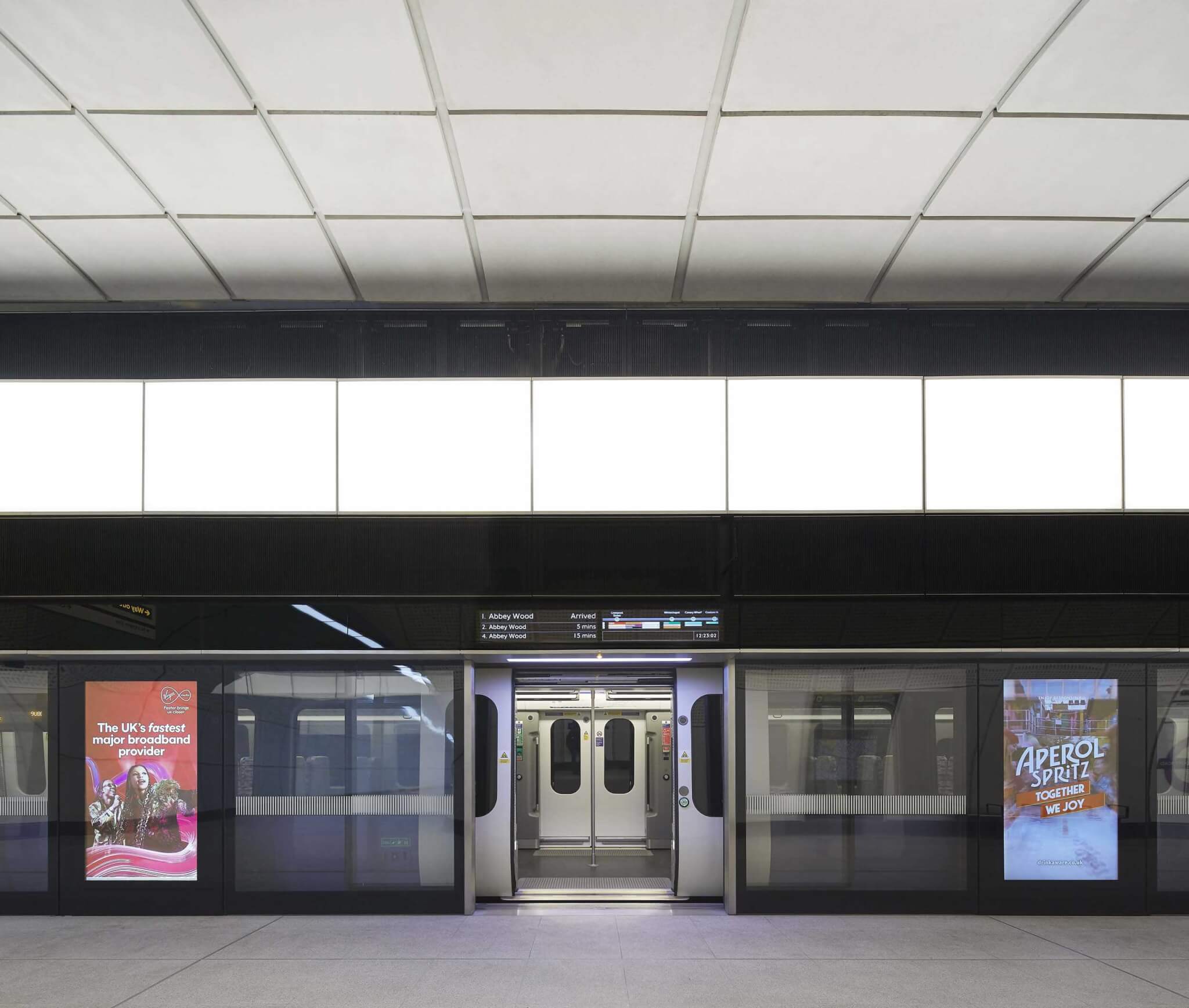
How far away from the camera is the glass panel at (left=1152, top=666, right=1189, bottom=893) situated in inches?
308

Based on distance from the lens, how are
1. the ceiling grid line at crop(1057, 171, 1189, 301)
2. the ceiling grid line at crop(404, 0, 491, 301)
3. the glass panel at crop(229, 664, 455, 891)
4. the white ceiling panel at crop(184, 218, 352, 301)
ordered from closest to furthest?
the ceiling grid line at crop(404, 0, 491, 301) → the ceiling grid line at crop(1057, 171, 1189, 301) → the white ceiling panel at crop(184, 218, 352, 301) → the glass panel at crop(229, 664, 455, 891)

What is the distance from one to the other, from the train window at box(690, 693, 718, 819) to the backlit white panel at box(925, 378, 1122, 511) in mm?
2612

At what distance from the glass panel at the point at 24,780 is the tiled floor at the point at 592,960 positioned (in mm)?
396

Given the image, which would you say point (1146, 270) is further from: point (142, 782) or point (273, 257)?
point (142, 782)

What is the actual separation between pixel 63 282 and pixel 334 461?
274 centimetres

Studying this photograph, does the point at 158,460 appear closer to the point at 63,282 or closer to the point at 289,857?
the point at 63,282

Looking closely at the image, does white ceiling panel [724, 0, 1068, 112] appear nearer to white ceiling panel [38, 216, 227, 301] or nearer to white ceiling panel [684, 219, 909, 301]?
white ceiling panel [684, 219, 909, 301]

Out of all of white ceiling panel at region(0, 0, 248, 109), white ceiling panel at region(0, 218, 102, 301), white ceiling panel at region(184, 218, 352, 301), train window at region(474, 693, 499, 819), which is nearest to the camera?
white ceiling panel at region(0, 0, 248, 109)

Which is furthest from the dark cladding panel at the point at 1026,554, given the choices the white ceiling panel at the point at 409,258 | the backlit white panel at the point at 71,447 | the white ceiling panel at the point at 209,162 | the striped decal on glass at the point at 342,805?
the backlit white panel at the point at 71,447

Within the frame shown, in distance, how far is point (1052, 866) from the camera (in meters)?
7.80

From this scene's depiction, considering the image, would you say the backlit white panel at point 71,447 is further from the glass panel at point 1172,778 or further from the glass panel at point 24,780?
the glass panel at point 1172,778

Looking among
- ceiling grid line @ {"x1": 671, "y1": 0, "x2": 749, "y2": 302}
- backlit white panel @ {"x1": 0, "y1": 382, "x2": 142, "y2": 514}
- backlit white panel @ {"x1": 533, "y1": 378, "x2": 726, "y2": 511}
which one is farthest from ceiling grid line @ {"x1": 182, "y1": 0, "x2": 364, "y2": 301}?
ceiling grid line @ {"x1": 671, "y1": 0, "x2": 749, "y2": 302}

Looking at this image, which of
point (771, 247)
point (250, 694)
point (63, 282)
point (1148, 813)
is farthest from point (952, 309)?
point (63, 282)

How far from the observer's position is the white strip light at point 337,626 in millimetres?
7887
